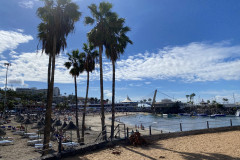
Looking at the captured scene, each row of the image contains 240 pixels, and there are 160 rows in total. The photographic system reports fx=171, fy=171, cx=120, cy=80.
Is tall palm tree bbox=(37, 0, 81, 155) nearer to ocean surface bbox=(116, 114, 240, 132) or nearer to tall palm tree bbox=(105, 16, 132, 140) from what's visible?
tall palm tree bbox=(105, 16, 132, 140)

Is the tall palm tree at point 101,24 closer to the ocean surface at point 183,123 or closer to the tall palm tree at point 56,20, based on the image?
the tall palm tree at point 56,20

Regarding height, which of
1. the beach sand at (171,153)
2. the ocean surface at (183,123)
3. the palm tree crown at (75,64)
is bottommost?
the ocean surface at (183,123)

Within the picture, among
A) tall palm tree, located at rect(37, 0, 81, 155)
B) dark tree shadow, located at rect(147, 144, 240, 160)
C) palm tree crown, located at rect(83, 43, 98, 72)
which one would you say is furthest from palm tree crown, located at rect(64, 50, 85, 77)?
dark tree shadow, located at rect(147, 144, 240, 160)

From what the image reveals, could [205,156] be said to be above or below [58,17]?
below

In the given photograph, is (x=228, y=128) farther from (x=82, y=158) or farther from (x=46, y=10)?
(x=46, y=10)

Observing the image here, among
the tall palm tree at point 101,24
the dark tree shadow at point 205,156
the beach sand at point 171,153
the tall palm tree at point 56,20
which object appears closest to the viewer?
the dark tree shadow at point 205,156

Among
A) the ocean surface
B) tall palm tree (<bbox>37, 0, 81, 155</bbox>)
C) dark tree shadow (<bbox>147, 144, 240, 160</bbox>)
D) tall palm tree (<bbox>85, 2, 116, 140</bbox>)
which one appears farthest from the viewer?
the ocean surface

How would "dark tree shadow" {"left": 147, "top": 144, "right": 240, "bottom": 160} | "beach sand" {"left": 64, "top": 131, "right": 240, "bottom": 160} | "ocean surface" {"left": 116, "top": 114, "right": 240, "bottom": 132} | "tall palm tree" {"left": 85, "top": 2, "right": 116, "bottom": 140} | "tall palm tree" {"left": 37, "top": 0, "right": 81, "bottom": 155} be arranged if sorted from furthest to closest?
"ocean surface" {"left": 116, "top": 114, "right": 240, "bottom": 132} < "tall palm tree" {"left": 85, "top": 2, "right": 116, "bottom": 140} < "tall palm tree" {"left": 37, "top": 0, "right": 81, "bottom": 155} < "beach sand" {"left": 64, "top": 131, "right": 240, "bottom": 160} < "dark tree shadow" {"left": 147, "top": 144, "right": 240, "bottom": 160}

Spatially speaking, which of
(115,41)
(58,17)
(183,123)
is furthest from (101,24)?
(183,123)

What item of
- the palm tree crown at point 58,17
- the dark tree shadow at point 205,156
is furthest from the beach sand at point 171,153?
the palm tree crown at point 58,17

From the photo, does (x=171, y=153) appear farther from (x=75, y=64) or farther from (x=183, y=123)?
(x=75, y=64)

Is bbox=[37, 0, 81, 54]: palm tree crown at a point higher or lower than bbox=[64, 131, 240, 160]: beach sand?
higher

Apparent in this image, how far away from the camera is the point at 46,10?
11.8 m

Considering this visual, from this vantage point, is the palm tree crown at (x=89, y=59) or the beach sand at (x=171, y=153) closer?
the beach sand at (x=171, y=153)
